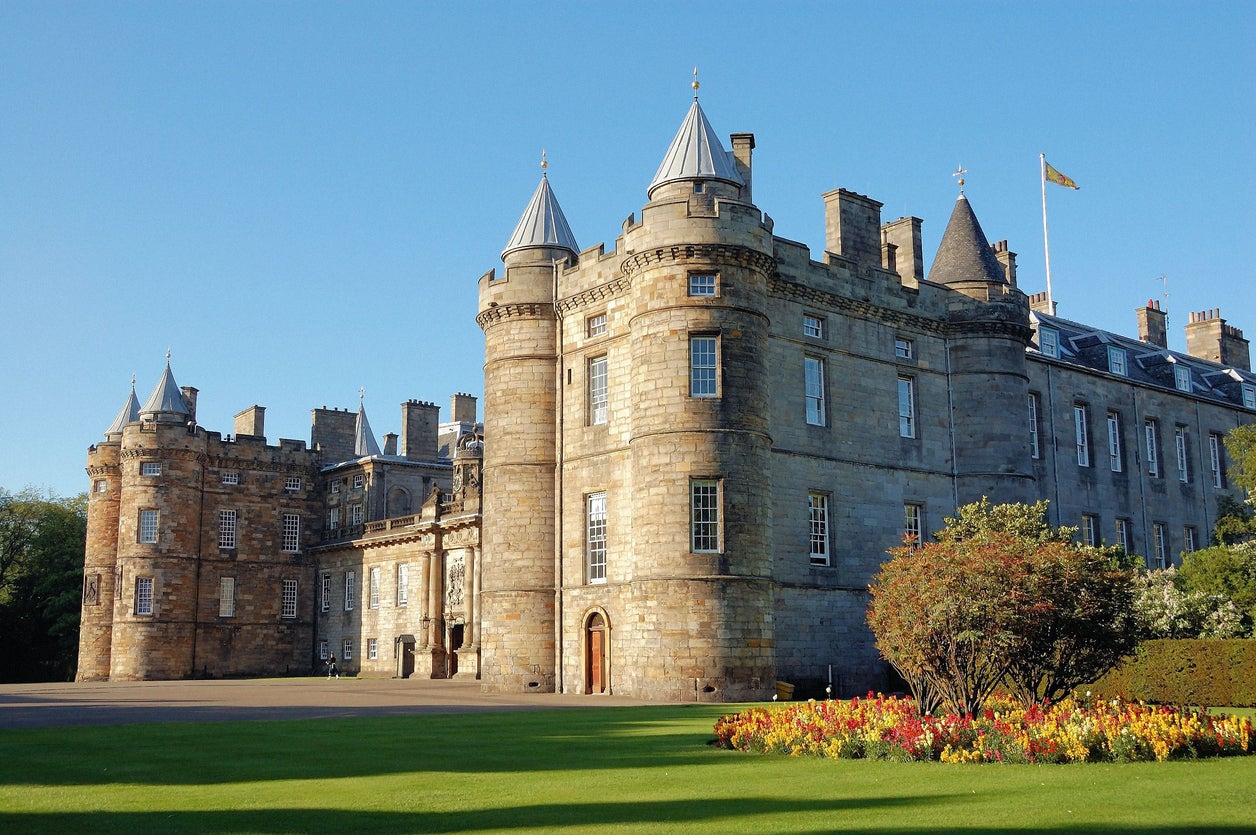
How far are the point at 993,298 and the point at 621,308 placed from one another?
12.7m

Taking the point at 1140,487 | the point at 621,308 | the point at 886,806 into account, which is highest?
the point at 621,308

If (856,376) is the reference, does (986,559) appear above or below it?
below

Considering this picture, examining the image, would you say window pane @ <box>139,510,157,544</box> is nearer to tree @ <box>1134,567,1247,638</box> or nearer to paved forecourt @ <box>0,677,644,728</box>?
paved forecourt @ <box>0,677,644,728</box>

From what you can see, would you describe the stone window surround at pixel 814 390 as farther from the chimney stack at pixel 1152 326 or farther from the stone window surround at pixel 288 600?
the stone window surround at pixel 288 600

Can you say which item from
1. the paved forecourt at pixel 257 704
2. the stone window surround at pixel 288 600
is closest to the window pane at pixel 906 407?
the paved forecourt at pixel 257 704

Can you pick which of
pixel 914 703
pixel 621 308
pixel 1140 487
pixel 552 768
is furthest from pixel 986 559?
pixel 1140 487

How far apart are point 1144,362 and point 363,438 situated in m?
42.2

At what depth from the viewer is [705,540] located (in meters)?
30.5

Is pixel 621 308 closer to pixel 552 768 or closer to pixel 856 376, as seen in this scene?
pixel 856 376

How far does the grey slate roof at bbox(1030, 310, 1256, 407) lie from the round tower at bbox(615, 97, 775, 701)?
15663 millimetres

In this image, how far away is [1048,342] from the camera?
149 feet

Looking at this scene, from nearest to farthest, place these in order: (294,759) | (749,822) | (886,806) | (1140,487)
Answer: (749,822) < (886,806) < (294,759) < (1140,487)

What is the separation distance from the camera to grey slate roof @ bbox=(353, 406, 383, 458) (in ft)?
228

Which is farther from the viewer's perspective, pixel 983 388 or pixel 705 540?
pixel 983 388
